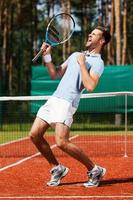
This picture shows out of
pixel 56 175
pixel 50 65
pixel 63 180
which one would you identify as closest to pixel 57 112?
pixel 50 65

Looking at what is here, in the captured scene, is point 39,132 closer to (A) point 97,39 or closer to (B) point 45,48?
(B) point 45,48

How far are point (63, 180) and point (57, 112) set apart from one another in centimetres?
130

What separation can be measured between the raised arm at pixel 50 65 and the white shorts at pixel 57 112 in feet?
1.03

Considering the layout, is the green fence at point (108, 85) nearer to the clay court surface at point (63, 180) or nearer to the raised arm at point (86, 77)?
the clay court surface at point (63, 180)

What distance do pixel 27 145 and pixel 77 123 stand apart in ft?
20.0

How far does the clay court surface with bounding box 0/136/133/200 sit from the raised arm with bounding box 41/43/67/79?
1370 millimetres

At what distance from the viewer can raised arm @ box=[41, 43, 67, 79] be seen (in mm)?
7293

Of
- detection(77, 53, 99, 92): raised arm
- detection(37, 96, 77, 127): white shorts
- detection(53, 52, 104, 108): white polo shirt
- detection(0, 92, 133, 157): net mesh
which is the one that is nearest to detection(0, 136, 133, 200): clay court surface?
detection(37, 96, 77, 127): white shorts

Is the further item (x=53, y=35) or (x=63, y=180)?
(x=63, y=180)

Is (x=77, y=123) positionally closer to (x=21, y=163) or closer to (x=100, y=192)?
(x=21, y=163)

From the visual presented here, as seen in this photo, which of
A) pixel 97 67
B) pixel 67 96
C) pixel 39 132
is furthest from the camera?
pixel 39 132

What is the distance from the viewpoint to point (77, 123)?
2156cm

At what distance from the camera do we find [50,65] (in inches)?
293

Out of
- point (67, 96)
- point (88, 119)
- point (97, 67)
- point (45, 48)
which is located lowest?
point (88, 119)
